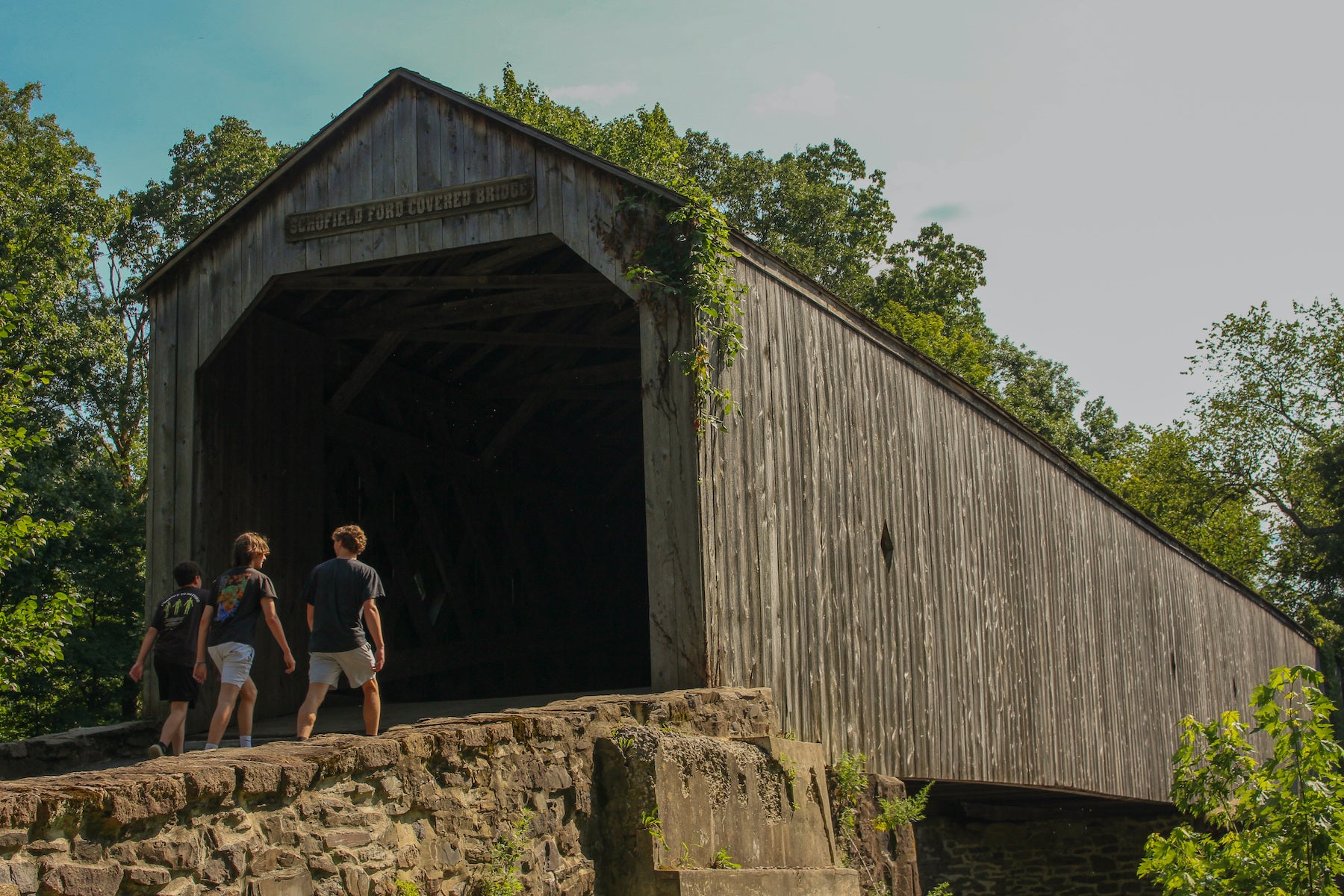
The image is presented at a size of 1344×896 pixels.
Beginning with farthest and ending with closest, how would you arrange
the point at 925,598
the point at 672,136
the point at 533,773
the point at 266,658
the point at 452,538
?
the point at 672,136 → the point at 452,538 → the point at 925,598 → the point at 266,658 → the point at 533,773

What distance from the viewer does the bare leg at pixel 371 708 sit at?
5.94m

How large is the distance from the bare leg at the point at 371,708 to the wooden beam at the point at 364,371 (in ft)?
13.0

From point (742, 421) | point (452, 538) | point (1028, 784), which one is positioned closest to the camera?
point (742, 421)

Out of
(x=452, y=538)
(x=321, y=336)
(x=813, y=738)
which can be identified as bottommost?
(x=813, y=738)

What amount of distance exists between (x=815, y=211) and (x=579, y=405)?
71.1 feet

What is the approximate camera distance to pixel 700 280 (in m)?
7.00

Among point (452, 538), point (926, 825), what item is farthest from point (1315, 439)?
point (452, 538)

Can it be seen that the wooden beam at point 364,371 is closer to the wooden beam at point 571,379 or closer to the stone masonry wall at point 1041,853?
the wooden beam at point 571,379

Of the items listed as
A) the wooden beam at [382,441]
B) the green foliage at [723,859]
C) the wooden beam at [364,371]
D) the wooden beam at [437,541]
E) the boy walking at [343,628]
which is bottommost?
the green foliage at [723,859]

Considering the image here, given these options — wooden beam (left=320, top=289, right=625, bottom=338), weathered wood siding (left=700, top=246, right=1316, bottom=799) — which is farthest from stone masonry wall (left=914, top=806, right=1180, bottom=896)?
wooden beam (left=320, top=289, right=625, bottom=338)

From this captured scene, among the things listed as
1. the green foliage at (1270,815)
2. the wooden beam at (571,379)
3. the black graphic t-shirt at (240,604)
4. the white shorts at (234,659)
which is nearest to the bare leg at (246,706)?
the white shorts at (234,659)

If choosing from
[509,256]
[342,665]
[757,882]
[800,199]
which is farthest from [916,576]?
[800,199]

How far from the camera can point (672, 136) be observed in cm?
3238

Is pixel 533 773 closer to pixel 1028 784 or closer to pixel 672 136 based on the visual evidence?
pixel 1028 784
